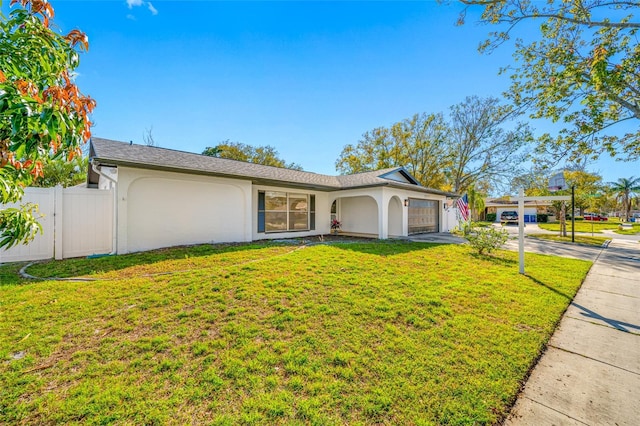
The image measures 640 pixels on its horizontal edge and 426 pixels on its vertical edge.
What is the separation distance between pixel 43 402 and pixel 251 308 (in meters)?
2.29

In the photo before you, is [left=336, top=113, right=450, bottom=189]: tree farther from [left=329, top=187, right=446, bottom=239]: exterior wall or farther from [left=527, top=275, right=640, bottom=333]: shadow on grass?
[left=527, top=275, right=640, bottom=333]: shadow on grass

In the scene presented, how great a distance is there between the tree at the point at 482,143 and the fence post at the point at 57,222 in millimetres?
28773

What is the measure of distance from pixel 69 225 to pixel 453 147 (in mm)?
28987

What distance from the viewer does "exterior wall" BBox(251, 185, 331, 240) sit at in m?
11.3

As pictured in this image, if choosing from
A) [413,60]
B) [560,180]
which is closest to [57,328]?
[560,180]

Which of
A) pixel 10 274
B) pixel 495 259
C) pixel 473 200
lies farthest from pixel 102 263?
pixel 473 200

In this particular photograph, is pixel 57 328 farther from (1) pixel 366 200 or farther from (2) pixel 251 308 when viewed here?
(1) pixel 366 200

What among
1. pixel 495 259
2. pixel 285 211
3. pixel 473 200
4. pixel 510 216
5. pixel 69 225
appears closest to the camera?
pixel 69 225

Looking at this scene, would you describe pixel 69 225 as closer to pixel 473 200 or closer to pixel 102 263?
pixel 102 263

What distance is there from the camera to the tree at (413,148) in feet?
84.9

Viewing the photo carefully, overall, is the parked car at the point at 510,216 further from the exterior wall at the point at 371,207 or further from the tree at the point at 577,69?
the tree at the point at 577,69

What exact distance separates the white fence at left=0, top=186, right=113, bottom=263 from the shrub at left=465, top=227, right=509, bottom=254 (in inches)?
485

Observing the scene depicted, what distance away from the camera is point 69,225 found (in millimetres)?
7395

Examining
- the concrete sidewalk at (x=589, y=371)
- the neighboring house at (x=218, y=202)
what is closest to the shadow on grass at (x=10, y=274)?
the neighboring house at (x=218, y=202)
